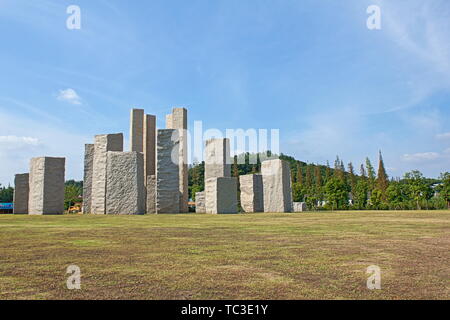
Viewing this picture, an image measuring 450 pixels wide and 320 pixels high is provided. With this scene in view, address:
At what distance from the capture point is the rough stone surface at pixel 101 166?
570 inches

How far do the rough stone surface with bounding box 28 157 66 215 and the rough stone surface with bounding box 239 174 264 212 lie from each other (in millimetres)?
8777

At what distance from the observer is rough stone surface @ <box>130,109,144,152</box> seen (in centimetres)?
1773

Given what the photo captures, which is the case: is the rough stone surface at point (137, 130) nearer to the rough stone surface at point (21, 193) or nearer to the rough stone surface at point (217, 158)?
the rough stone surface at point (217, 158)

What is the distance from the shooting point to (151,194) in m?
16.3

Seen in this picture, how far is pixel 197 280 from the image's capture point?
259 cm

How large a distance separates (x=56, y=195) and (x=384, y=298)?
46.7 ft

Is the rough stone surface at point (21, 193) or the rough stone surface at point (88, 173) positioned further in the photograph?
the rough stone surface at point (21, 193)

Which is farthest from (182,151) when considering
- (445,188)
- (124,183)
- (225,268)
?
(445,188)

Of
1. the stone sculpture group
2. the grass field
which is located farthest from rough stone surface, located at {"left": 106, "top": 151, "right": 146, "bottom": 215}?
the grass field

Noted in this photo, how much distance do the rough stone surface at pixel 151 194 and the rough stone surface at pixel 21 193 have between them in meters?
5.55

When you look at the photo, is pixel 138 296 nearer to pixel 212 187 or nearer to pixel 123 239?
pixel 123 239

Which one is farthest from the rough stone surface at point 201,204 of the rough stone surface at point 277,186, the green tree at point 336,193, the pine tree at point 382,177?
the pine tree at point 382,177

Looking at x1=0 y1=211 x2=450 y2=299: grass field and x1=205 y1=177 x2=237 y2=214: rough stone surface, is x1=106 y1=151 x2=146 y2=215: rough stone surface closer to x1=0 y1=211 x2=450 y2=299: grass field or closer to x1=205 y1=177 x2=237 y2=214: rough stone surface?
x1=205 y1=177 x2=237 y2=214: rough stone surface

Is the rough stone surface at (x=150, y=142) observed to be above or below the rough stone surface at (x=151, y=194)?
above
